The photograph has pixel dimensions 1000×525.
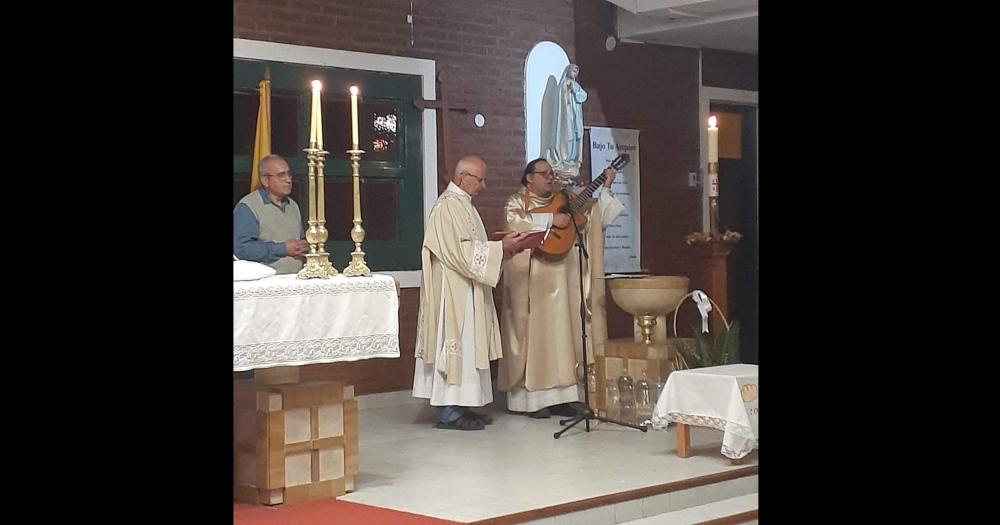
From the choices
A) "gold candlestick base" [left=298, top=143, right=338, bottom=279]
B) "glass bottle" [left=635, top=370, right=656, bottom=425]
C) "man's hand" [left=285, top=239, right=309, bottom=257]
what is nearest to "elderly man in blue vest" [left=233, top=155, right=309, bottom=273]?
"man's hand" [left=285, top=239, right=309, bottom=257]

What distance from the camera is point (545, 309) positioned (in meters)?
8.20

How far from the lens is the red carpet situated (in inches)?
203

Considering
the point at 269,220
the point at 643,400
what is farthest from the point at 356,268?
the point at 643,400

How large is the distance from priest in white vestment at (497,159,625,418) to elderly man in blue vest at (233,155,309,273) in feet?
5.01

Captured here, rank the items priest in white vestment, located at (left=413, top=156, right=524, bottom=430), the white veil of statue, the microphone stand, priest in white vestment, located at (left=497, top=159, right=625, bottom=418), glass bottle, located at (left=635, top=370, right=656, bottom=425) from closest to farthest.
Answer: the microphone stand, priest in white vestment, located at (left=413, top=156, right=524, bottom=430), glass bottle, located at (left=635, top=370, right=656, bottom=425), priest in white vestment, located at (left=497, top=159, right=625, bottom=418), the white veil of statue

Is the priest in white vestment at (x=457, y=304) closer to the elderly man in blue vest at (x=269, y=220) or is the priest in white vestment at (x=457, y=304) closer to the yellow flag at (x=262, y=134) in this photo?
the elderly man in blue vest at (x=269, y=220)

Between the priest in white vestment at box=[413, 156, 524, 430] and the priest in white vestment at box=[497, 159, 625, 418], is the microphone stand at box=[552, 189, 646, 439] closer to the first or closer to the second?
the priest in white vestment at box=[497, 159, 625, 418]

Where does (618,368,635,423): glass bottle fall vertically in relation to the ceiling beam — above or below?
below

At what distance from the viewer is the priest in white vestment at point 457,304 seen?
7.56 meters

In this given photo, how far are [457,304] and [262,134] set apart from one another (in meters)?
1.57
